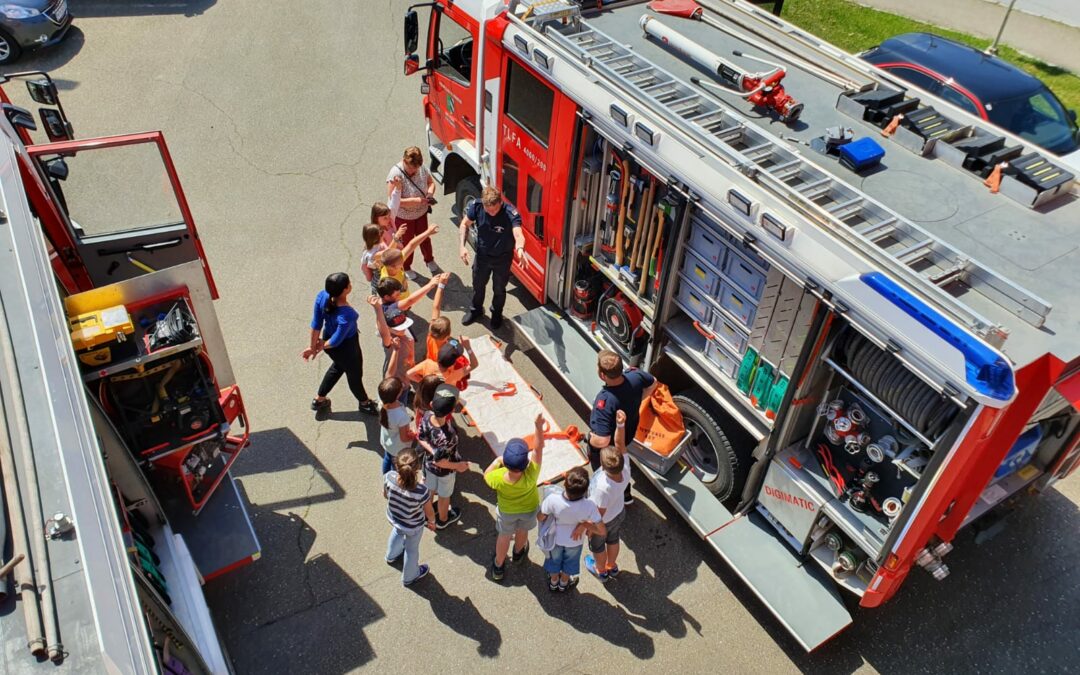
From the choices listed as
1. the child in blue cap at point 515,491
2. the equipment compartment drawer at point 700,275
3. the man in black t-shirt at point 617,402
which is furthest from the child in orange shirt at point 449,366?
the equipment compartment drawer at point 700,275

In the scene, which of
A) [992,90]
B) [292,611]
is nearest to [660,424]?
[292,611]

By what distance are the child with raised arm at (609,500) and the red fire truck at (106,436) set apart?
2.46 meters

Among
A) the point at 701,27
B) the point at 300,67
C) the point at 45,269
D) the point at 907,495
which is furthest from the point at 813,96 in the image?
the point at 300,67

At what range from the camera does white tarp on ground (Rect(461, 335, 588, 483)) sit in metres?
6.58

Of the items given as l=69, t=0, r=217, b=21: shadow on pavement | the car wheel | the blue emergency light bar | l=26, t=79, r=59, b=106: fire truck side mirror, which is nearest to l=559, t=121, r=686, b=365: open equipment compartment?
the blue emergency light bar

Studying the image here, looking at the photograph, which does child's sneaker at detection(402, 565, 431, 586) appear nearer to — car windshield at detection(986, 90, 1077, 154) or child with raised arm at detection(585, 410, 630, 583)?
child with raised arm at detection(585, 410, 630, 583)

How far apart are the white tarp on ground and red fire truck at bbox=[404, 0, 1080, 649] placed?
1.27 ft

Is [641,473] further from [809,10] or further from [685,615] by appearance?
[809,10]

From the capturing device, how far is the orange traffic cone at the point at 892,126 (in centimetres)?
566

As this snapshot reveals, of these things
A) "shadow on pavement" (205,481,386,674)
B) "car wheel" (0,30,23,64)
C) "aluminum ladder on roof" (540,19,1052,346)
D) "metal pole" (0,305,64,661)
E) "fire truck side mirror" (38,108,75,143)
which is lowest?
"shadow on pavement" (205,481,386,674)

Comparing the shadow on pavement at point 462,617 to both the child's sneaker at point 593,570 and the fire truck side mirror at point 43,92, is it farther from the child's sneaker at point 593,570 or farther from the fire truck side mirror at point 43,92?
the fire truck side mirror at point 43,92

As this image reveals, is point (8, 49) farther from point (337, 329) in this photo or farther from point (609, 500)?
point (609, 500)

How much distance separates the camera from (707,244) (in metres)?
5.68

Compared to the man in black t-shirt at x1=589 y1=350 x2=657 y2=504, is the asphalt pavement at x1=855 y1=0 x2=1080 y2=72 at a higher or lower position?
higher
